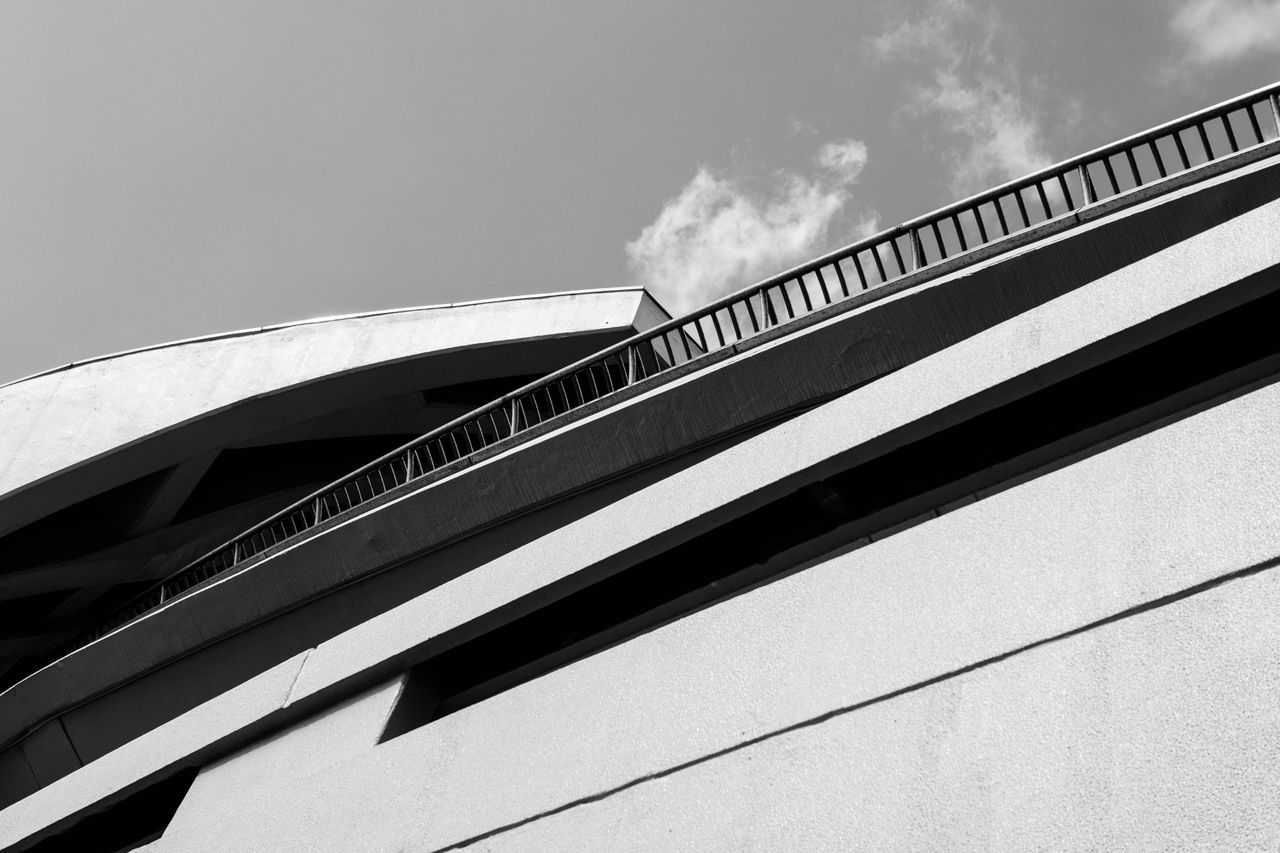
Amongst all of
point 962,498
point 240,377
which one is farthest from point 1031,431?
point 240,377

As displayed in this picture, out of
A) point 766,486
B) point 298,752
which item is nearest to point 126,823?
point 298,752

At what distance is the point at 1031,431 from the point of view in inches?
183

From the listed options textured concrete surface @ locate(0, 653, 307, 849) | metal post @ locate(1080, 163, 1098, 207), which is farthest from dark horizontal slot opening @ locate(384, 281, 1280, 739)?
metal post @ locate(1080, 163, 1098, 207)

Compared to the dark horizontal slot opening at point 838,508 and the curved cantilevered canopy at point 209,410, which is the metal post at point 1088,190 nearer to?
the dark horizontal slot opening at point 838,508

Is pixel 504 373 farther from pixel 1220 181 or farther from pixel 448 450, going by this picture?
pixel 1220 181

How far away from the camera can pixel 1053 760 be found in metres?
2.98

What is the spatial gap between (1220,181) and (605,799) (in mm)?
6106

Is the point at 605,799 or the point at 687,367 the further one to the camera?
the point at 687,367

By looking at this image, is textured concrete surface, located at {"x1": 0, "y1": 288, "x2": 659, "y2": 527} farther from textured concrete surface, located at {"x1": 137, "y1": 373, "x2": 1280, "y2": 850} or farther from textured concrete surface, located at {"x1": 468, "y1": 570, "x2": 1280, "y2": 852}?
textured concrete surface, located at {"x1": 468, "y1": 570, "x2": 1280, "y2": 852}

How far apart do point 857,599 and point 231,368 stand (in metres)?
15.7

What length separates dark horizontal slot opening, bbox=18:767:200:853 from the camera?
652cm

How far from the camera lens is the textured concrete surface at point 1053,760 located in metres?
2.68

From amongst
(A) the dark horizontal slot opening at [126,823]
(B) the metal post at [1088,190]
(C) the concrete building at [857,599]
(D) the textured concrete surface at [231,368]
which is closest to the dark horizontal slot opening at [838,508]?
(C) the concrete building at [857,599]

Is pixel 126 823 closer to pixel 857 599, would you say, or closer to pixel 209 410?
pixel 857 599
